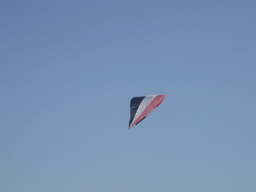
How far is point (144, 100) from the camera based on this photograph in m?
36.0

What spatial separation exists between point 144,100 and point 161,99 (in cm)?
242

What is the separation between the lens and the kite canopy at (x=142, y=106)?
34.5m

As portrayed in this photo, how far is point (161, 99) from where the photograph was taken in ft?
119

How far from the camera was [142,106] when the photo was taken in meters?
35.6

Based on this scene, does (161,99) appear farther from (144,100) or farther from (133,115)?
(133,115)

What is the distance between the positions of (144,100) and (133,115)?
279 cm

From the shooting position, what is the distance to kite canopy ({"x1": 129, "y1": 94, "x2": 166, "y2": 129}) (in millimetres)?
34531

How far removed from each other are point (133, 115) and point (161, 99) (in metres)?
4.73

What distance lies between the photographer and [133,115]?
34812 millimetres

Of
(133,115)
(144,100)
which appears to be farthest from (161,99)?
(133,115)
